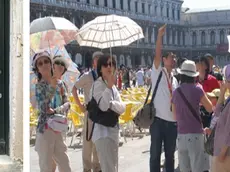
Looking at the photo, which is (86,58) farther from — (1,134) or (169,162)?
(1,134)

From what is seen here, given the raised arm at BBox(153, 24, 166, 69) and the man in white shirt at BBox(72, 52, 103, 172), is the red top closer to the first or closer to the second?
the raised arm at BBox(153, 24, 166, 69)

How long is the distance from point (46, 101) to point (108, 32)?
4.83ft

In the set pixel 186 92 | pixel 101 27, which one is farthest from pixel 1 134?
pixel 101 27

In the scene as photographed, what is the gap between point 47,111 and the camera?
445cm

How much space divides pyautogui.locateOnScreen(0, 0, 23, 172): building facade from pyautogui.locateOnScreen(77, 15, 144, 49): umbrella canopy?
380 centimetres

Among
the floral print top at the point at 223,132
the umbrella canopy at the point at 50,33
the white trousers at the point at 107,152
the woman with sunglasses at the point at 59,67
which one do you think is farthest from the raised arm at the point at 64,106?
the floral print top at the point at 223,132

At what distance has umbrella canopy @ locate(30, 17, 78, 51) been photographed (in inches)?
234

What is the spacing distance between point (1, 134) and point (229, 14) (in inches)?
2952

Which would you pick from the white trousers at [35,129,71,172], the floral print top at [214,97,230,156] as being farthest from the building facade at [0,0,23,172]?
the white trousers at [35,129,71,172]

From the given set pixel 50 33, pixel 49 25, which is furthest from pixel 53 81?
pixel 49 25

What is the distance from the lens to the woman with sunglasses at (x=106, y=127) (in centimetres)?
430

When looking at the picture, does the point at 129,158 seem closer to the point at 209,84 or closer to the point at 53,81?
the point at 209,84

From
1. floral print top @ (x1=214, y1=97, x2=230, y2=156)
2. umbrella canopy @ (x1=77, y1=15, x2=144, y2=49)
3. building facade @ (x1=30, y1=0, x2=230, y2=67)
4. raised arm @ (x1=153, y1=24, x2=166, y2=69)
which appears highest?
building facade @ (x1=30, y1=0, x2=230, y2=67)

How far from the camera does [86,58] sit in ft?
160
